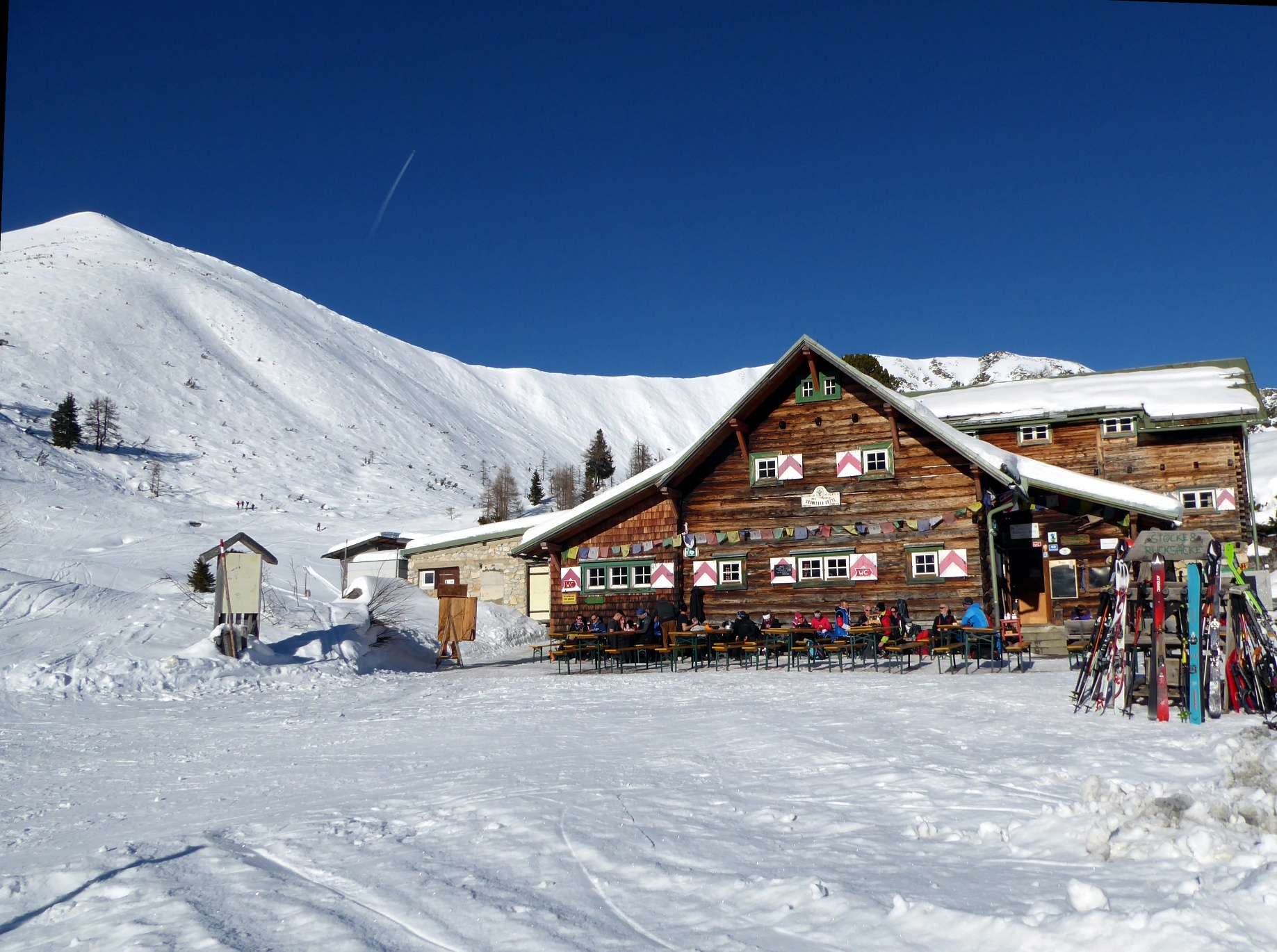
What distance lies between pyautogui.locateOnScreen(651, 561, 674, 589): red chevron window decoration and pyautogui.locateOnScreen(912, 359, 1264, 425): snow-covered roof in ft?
44.7

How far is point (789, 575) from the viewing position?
22.5 meters

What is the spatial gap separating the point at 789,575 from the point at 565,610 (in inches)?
231

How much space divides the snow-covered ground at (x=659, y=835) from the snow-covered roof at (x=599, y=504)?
1257cm

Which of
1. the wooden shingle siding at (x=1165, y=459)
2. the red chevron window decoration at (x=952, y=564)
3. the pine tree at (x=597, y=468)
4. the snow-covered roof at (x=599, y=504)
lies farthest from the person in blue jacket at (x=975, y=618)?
the pine tree at (x=597, y=468)

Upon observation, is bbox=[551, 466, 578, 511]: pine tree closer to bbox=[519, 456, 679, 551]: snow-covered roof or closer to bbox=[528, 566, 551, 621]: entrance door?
bbox=[528, 566, 551, 621]: entrance door

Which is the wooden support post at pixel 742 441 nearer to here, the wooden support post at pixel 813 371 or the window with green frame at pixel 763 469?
the window with green frame at pixel 763 469

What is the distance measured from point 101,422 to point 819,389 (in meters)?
58.8

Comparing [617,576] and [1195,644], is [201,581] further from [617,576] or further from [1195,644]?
[1195,644]

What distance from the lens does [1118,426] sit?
3066cm

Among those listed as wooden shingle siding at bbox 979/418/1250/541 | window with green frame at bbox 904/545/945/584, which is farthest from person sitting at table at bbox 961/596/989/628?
wooden shingle siding at bbox 979/418/1250/541

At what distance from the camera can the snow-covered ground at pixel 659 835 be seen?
4.56m

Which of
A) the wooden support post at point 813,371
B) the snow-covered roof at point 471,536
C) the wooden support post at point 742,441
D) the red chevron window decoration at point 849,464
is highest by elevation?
the wooden support post at point 813,371

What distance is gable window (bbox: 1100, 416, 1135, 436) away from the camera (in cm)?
3044

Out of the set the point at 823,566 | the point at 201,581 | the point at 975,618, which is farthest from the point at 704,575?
the point at 201,581
